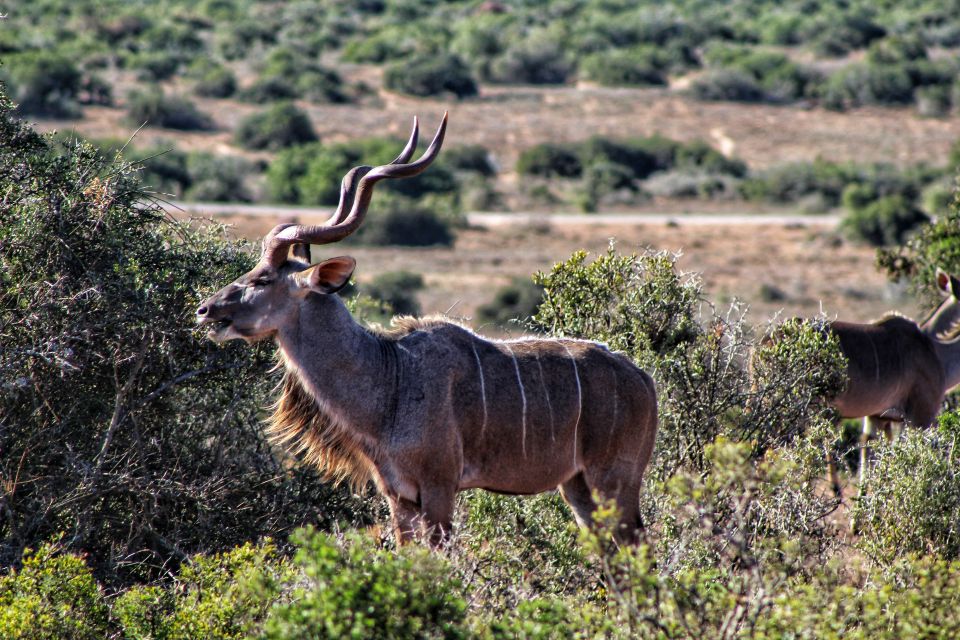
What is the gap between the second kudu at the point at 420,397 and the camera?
249 inches

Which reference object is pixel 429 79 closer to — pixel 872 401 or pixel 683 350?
pixel 872 401

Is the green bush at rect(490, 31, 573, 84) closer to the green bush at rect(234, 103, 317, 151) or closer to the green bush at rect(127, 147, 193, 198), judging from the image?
the green bush at rect(234, 103, 317, 151)

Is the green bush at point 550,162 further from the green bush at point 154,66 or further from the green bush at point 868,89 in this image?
the green bush at point 154,66

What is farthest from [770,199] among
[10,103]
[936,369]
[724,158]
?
[10,103]

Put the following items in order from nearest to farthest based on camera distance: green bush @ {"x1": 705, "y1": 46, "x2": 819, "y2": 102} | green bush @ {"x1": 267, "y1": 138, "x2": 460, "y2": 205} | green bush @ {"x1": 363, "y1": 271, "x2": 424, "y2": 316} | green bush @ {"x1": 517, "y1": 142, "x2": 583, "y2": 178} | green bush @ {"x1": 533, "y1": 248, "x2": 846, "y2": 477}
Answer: green bush @ {"x1": 533, "y1": 248, "x2": 846, "y2": 477} → green bush @ {"x1": 363, "y1": 271, "x2": 424, "y2": 316} → green bush @ {"x1": 267, "y1": 138, "x2": 460, "y2": 205} → green bush @ {"x1": 517, "y1": 142, "x2": 583, "y2": 178} → green bush @ {"x1": 705, "y1": 46, "x2": 819, "y2": 102}

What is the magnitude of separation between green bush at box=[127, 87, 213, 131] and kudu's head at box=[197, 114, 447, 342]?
3314 centimetres

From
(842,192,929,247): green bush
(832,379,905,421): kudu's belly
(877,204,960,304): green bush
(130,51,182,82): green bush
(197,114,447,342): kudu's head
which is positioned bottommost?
(842,192,929,247): green bush

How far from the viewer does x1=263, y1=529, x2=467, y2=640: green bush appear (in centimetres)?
449

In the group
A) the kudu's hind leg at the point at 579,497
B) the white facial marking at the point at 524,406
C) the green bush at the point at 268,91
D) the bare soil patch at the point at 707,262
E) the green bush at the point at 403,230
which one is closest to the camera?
the white facial marking at the point at 524,406

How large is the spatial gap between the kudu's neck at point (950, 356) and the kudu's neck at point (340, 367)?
6.92 meters

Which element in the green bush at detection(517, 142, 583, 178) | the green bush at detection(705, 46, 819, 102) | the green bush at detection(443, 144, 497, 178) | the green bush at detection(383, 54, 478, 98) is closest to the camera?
the green bush at detection(443, 144, 497, 178)

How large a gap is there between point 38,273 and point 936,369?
26.4ft

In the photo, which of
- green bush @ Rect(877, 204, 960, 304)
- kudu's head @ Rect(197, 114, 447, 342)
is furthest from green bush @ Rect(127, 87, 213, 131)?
kudu's head @ Rect(197, 114, 447, 342)

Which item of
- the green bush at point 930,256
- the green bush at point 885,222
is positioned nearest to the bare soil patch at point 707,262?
the green bush at point 885,222
